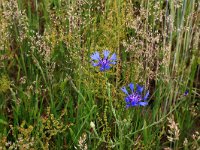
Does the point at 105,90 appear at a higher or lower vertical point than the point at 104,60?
lower

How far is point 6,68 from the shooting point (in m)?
2.02

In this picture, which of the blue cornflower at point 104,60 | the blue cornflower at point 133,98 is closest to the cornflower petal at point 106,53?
the blue cornflower at point 104,60

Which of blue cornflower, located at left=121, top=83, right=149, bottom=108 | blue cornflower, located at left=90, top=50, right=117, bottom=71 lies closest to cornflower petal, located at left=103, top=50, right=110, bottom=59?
blue cornflower, located at left=90, top=50, right=117, bottom=71

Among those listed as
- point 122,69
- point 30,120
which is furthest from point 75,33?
point 30,120

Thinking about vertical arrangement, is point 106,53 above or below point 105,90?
above

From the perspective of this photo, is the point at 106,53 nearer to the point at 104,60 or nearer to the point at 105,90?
the point at 104,60

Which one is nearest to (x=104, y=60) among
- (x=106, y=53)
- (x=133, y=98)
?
(x=106, y=53)

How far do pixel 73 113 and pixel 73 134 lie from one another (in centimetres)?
21

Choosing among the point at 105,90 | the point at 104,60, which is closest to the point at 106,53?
the point at 104,60

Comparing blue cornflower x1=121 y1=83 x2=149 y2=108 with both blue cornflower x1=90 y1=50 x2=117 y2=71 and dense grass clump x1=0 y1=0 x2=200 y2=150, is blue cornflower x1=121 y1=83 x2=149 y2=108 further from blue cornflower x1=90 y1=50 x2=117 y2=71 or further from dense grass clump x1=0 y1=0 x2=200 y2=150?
blue cornflower x1=90 y1=50 x2=117 y2=71

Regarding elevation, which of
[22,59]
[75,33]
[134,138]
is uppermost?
[75,33]

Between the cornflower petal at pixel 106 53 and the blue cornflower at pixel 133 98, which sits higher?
the cornflower petal at pixel 106 53

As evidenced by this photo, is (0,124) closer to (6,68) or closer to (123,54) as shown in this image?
(6,68)

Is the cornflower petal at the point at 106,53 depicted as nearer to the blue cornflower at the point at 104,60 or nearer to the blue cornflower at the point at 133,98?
the blue cornflower at the point at 104,60
